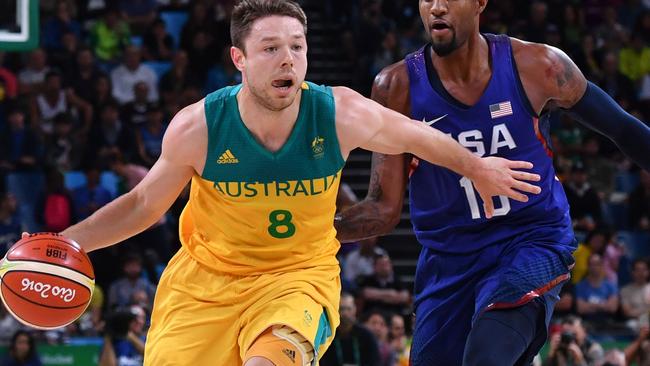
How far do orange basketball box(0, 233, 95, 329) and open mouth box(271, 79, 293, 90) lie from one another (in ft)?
3.86

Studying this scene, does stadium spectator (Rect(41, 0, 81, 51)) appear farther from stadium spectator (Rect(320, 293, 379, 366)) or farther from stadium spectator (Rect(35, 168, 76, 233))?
stadium spectator (Rect(320, 293, 379, 366))

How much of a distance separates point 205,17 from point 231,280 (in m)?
11.0

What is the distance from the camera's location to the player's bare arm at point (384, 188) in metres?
6.02

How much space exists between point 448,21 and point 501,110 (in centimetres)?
51

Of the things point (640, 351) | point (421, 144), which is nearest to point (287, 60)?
point (421, 144)

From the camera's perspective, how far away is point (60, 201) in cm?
1295

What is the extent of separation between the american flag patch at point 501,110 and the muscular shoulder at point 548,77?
0.40 feet

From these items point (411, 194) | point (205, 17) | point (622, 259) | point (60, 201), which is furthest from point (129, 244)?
point (411, 194)

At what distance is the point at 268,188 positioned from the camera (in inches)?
208

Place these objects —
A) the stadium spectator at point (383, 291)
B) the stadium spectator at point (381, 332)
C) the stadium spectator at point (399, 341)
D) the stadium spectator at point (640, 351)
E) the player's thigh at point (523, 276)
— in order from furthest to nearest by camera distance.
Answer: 1. the stadium spectator at point (383, 291)
2. the stadium spectator at point (640, 351)
3. the stadium spectator at point (399, 341)
4. the stadium spectator at point (381, 332)
5. the player's thigh at point (523, 276)

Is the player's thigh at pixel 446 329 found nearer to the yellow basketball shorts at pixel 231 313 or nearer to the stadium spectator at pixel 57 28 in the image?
the yellow basketball shorts at pixel 231 313

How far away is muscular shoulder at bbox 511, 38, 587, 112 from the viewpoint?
19.1ft

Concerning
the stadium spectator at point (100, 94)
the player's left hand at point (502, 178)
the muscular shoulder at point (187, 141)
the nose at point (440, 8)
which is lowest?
the stadium spectator at point (100, 94)

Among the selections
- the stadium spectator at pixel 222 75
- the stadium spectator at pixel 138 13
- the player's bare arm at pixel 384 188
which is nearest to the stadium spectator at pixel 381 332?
the stadium spectator at pixel 222 75
